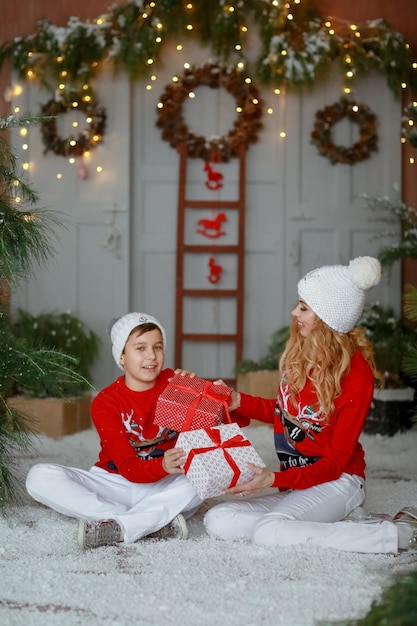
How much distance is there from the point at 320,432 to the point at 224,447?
329 mm

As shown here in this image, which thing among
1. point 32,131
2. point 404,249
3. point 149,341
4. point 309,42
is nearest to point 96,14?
point 32,131

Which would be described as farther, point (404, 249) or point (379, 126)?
point (379, 126)

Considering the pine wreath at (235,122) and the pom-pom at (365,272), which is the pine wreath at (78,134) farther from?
the pom-pom at (365,272)

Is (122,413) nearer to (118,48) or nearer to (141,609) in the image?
(141,609)

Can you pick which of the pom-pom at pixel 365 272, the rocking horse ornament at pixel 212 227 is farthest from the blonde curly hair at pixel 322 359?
the rocking horse ornament at pixel 212 227

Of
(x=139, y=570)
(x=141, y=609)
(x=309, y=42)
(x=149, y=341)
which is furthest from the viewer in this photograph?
(x=309, y=42)

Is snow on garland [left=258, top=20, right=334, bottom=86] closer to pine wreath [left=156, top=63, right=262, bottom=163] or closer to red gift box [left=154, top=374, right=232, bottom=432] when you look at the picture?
pine wreath [left=156, top=63, right=262, bottom=163]

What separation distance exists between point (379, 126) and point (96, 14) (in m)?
1.79

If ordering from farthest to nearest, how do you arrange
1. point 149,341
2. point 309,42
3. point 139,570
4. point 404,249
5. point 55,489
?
1. point 309,42
2. point 404,249
3. point 149,341
4. point 55,489
5. point 139,570

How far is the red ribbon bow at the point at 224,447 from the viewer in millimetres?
2426

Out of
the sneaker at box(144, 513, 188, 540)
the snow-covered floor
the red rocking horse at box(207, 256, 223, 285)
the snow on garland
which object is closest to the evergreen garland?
the snow on garland

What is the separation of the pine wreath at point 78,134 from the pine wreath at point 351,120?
4.12 feet

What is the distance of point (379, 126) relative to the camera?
5457mm

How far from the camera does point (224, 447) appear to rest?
245 cm
